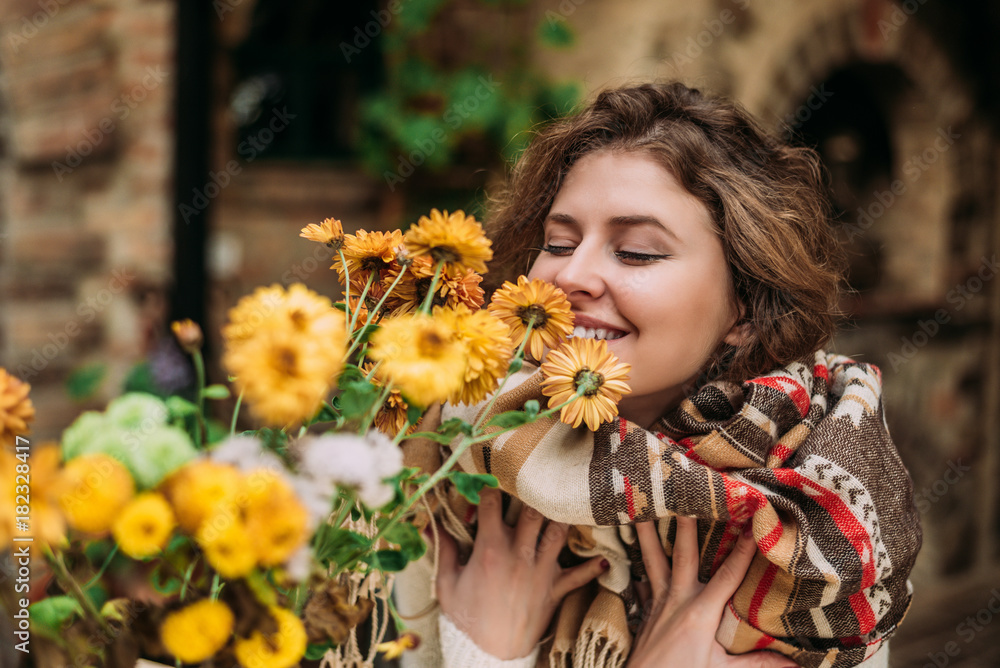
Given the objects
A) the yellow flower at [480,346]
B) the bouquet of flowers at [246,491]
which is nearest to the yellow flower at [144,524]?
the bouquet of flowers at [246,491]

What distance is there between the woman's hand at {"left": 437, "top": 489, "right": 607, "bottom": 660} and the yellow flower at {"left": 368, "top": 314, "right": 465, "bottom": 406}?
0.56 metres

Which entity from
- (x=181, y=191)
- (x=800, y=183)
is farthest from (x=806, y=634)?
(x=181, y=191)

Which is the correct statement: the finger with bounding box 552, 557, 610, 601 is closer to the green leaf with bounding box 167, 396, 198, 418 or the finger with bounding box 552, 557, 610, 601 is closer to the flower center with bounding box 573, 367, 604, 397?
the flower center with bounding box 573, 367, 604, 397

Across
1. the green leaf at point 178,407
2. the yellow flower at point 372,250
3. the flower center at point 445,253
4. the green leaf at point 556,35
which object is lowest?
the green leaf at point 178,407

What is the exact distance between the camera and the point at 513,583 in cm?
99

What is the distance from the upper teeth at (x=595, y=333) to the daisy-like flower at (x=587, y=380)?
9.7 inches

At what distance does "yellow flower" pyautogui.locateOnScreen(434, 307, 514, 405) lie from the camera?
53 cm

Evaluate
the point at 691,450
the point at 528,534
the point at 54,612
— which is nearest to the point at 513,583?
the point at 528,534

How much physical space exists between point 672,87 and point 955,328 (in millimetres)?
3594

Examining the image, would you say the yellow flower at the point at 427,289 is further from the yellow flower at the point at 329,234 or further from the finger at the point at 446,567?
the finger at the point at 446,567

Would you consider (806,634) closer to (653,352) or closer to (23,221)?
(653,352)

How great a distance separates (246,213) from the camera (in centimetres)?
281

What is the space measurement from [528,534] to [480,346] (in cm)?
55

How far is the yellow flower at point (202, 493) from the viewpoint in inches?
15.4
